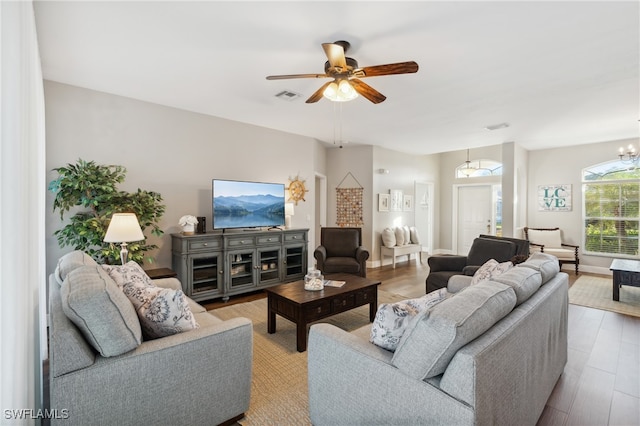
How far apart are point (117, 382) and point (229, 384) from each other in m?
0.57

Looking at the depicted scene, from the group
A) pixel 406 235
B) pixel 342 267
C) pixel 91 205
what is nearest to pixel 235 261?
pixel 342 267

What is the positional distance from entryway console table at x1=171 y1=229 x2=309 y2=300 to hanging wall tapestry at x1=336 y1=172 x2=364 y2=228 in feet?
6.49

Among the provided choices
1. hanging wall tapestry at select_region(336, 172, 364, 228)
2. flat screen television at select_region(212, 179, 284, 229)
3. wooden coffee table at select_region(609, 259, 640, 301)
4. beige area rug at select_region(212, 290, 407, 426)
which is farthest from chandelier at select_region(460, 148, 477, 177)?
beige area rug at select_region(212, 290, 407, 426)

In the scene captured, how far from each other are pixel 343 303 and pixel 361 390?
1580 mm

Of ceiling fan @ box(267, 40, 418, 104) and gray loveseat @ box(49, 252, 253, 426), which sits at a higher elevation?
ceiling fan @ box(267, 40, 418, 104)

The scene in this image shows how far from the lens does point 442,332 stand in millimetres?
1180

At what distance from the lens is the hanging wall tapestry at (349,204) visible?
21.9 feet

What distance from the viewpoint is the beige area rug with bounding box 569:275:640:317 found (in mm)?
3928

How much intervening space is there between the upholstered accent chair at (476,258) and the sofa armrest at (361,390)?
252 centimetres

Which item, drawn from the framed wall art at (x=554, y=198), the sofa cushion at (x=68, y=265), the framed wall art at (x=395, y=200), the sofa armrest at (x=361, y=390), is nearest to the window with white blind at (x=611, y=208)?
the framed wall art at (x=554, y=198)

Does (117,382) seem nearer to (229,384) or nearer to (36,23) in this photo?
(229,384)

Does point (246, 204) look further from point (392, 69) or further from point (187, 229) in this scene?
point (392, 69)

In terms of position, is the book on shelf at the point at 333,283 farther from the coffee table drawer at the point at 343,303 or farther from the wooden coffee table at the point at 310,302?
the coffee table drawer at the point at 343,303

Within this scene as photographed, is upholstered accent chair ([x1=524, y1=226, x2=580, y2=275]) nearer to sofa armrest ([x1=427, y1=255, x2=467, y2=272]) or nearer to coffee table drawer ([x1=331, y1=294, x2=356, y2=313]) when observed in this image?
sofa armrest ([x1=427, y1=255, x2=467, y2=272])
